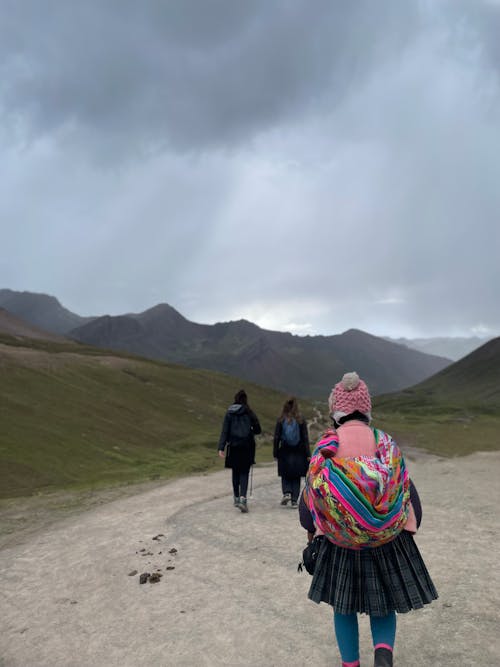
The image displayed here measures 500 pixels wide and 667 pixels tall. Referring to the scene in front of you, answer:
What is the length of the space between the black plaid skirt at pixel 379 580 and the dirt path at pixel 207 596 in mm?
2045

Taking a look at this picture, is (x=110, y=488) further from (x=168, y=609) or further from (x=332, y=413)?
(x=332, y=413)

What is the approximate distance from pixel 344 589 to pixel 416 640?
2896mm

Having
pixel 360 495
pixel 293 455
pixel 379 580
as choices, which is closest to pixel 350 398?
pixel 360 495

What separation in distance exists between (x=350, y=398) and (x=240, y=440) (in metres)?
9.72

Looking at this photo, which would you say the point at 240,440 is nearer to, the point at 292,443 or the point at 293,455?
the point at 292,443

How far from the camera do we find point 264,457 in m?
33.1

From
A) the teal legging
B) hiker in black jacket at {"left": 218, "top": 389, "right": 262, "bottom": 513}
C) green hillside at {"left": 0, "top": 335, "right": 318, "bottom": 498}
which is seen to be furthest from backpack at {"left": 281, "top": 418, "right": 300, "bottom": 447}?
green hillside at {"left": 0, "top": 335, "right": 318, "bottom": 498}

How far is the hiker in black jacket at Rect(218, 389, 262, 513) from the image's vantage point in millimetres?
14797

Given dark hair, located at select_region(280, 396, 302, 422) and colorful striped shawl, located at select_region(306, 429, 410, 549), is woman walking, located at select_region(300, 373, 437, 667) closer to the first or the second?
colorful striped shawl, located at select_region(306, 429, 410, 549)

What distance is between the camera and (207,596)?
8.93 metres

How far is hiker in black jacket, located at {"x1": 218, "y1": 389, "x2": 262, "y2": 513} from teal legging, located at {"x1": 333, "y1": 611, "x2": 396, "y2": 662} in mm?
9390

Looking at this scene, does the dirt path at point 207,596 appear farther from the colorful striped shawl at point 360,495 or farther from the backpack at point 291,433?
the colorful striped shawl at point 360,495

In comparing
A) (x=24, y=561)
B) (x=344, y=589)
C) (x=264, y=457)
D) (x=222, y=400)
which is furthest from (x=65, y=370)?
(x=344, y=589)

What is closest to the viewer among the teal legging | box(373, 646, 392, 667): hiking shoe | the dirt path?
box(373, 646, 392, 667): hiking shoe
